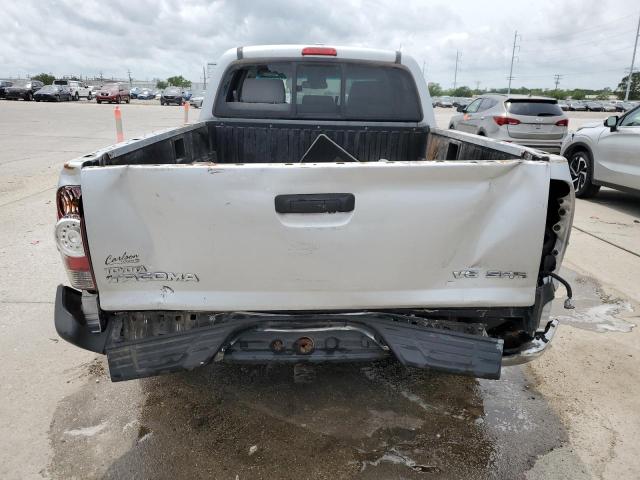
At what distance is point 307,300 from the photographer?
2.43 m

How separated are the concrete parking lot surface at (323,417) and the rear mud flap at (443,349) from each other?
604 mm

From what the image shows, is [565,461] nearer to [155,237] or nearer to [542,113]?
[155,237]

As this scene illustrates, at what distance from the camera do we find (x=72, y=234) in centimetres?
238

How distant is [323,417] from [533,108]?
11.8 metres

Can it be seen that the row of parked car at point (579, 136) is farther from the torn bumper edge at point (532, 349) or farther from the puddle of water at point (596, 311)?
the torn bumper edge at point (532, 349)

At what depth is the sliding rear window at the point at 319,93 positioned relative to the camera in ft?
14.6

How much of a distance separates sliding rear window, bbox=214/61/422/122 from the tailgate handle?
244cm

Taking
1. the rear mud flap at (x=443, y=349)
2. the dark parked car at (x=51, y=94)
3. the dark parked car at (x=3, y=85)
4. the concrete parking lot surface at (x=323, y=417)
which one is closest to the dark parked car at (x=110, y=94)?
the dark parked car at (x=51, y=94)

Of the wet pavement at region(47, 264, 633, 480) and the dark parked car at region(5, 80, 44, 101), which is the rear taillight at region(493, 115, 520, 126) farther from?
the dark parked car at region(5, 80, 44, 101)

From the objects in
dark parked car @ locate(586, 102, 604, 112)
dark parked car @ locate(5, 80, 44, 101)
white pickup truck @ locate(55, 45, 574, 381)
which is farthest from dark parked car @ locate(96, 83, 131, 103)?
dark parked car @ locate(586, 102, 604, 112)

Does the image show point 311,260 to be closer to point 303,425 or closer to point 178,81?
point 303,425

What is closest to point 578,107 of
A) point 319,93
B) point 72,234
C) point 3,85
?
point 3,85

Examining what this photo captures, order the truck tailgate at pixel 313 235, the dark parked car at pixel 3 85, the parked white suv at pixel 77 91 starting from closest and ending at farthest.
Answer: the truck tailgate at pixel 313 235
the dark parked car at pixel 3 85
the parked white suv at pixel 77 91

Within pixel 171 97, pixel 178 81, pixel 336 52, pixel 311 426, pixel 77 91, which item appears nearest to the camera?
pixel 311 426
